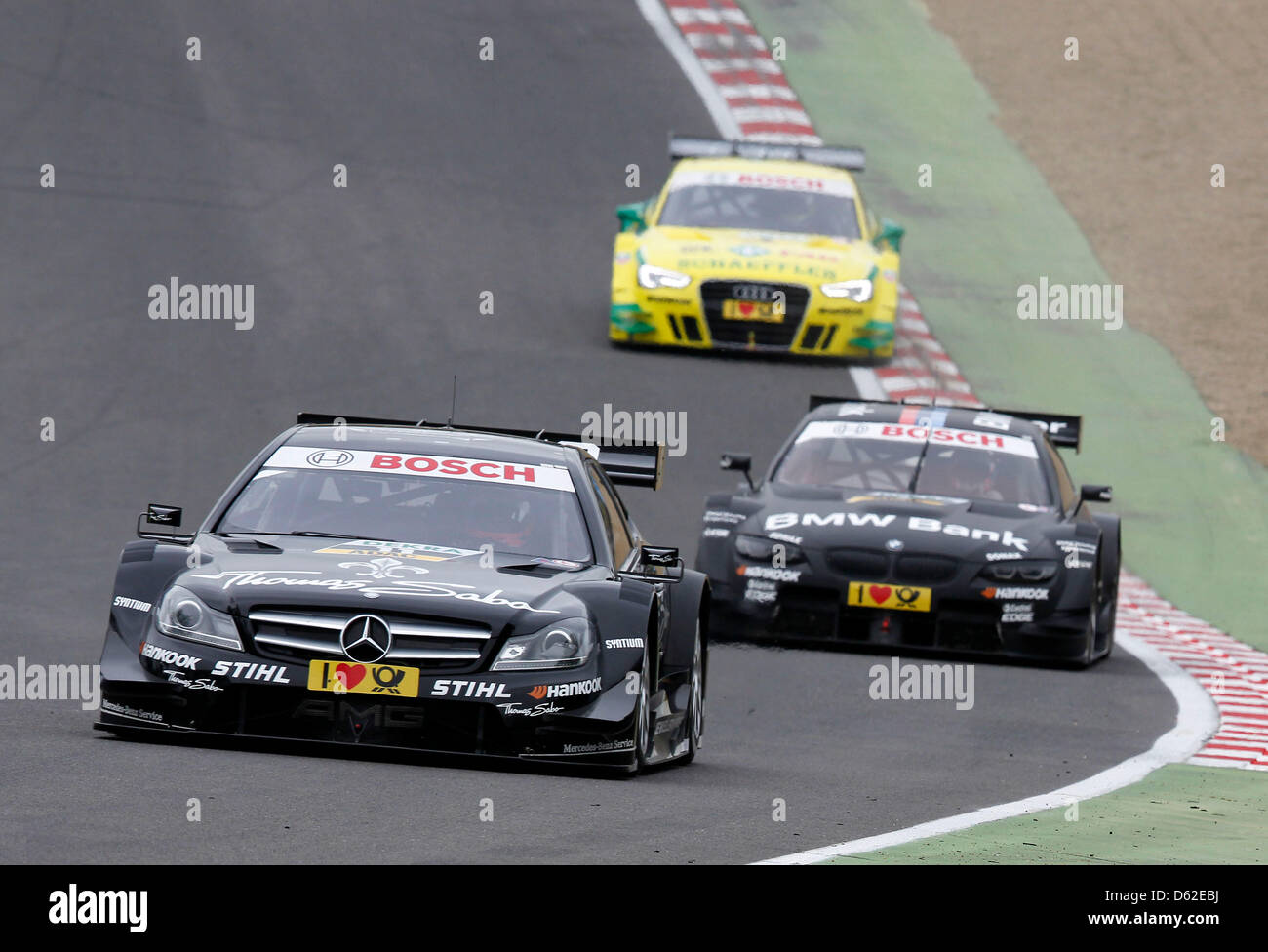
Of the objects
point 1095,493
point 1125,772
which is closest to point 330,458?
point 1125,772

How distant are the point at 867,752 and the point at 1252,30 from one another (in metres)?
27.2

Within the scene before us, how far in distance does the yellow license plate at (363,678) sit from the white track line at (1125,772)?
5.54 ft

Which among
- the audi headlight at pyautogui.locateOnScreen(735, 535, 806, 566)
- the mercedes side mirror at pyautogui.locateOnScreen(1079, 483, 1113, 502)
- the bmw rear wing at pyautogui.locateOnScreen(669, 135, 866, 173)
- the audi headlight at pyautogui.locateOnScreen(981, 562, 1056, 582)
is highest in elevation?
the bmw rear wing at pyautogui.locateOnScreen(669, 135, 866, 173)

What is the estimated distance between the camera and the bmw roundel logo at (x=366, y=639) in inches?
339

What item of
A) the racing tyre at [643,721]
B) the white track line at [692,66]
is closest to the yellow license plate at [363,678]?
the racing tyre at [643,721]

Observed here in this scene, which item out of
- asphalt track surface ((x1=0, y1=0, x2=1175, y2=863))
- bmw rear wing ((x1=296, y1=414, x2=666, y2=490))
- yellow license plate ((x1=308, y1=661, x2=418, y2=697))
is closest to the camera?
asphalt track surface ((x1=0, y1=0, x2=1175, y2=863))

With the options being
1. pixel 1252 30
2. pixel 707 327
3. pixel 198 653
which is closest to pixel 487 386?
pixel 707 327

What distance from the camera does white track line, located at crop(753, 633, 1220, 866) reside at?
758 centimetres

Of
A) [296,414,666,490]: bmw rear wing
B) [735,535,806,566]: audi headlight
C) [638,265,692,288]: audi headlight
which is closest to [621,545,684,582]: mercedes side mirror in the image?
[296,414,666,490]: bmw rear wing

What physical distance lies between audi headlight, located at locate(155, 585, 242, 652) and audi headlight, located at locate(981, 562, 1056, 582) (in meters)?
6.25

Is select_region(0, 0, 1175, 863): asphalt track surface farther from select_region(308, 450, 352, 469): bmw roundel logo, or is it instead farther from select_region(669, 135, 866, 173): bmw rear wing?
select_region(669, 135, 866, 173): bmw rear wing

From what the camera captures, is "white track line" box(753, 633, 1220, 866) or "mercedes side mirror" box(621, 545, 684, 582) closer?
"white track line" box(753, 633, 1220, 866)

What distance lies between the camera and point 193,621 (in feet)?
28.7

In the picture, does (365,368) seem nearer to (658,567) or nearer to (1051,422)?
(1051,422)
